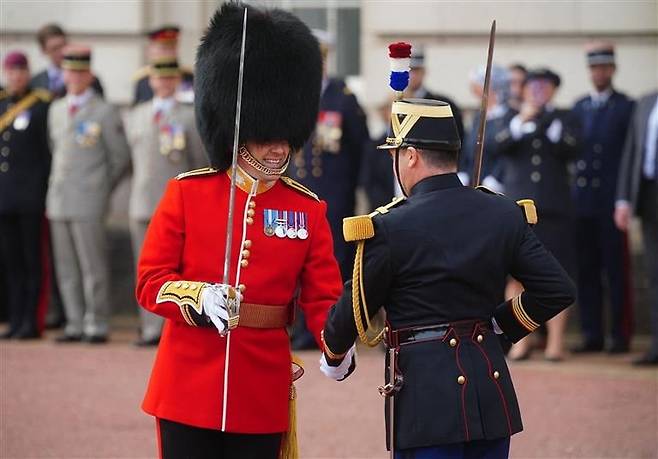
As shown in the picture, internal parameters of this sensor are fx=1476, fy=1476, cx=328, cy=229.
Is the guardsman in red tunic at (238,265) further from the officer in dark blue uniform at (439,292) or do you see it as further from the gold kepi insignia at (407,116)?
the gold kepi insignia at (407,116)

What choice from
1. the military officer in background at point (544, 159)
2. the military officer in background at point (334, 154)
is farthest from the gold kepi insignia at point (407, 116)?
the military officer in background at point (334, 154)

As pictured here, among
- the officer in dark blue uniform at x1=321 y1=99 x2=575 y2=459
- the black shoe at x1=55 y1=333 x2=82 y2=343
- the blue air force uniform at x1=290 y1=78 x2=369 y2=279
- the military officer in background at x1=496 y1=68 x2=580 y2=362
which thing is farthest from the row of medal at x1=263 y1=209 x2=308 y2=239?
the black shoe at x1=55 y1=333 x2=82 y2=343

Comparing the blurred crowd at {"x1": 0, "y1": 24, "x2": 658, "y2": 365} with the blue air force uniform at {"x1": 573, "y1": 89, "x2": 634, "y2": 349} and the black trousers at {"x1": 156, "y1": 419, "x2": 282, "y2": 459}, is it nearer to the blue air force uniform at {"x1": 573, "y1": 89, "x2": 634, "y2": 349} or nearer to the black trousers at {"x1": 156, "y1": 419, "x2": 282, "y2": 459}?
the blue air force uniform at {"x1": 573, "y1": 89, "x2": 634, "y2": 349}

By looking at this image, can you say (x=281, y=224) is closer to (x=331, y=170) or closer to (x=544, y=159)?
(x=544, y=159)

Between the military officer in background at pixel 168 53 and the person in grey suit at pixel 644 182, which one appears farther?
the military officer in background at pixel 168 53

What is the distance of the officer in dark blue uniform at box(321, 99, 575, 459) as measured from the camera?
398 centimetres

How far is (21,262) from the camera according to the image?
10.1 meters

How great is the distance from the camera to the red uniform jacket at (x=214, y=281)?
419cm

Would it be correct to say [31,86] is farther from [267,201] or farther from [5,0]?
[267,201]

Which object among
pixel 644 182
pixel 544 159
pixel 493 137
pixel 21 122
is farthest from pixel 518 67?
pixel 21 122

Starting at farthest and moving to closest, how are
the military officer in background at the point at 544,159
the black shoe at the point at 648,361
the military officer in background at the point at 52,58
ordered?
the military officer in background at the point at 52,58, the military officer in background at the point at 544,159, the black shoe at the point at 648,361

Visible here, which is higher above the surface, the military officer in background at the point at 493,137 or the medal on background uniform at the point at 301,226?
the medal on background uniform at the point at 301,226

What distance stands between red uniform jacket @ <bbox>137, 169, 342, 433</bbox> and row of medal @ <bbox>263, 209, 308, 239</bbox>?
0.01 metres

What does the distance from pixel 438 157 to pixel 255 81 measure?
0.67 metres
